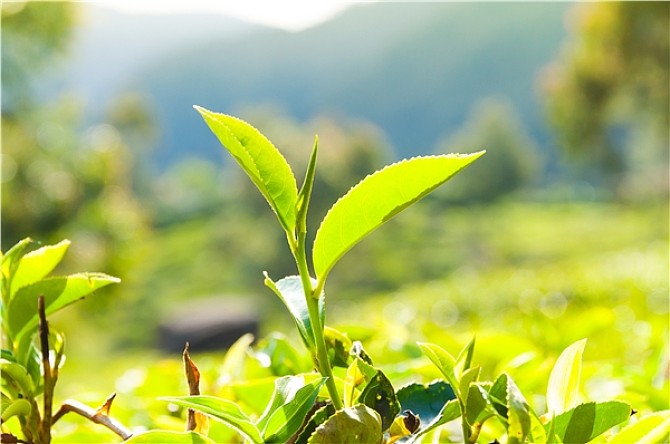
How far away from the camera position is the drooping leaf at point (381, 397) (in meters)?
0.38

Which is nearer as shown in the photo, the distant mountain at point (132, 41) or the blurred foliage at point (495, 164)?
the blurred foliage at point (495, 164)

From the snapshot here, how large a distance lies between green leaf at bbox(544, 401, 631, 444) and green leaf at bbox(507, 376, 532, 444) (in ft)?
0.13

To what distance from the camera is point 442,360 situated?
1.25 ft

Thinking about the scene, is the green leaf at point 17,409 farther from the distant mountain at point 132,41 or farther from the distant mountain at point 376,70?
the distant mountain at point 132,41

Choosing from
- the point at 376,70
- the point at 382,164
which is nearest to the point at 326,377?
the point at 382,164

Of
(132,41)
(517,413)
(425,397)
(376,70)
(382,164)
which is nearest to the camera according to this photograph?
(517,413)

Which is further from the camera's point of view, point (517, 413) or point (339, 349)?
point (339, 349)

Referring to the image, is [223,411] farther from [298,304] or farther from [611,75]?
[611,75]

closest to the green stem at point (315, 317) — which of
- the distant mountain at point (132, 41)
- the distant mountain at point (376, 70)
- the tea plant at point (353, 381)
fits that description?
the tea plant at point (353, 381)

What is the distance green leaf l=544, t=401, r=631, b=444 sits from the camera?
1.20 feet

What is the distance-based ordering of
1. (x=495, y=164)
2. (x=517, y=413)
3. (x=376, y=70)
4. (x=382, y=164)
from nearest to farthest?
(x=517, y=413)
(x=382, y=164)
(x=495, y=164)
(x=376, y=70)

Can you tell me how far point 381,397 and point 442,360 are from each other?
38 mm

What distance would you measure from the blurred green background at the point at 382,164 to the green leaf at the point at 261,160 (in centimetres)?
31

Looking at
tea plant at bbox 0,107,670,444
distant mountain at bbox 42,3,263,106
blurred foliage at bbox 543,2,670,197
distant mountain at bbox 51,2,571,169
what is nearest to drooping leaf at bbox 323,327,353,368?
tea plant at bbox 0,107,670,444
